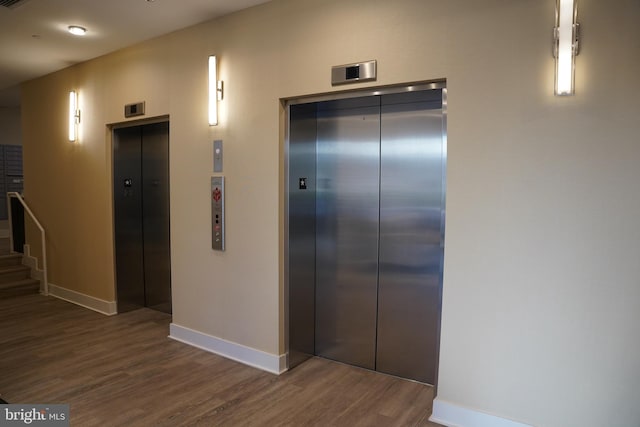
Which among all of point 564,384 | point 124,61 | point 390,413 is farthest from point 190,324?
point 564,384

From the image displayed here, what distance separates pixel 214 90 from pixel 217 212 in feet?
3.80

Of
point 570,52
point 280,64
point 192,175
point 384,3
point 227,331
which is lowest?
point 227,331

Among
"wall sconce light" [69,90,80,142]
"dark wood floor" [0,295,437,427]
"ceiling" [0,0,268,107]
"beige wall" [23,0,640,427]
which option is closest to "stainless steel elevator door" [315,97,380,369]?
"dark wood floor" [0,295,437,427]

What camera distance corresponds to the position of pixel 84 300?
18.9 ft

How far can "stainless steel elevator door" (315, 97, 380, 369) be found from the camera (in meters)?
3.78

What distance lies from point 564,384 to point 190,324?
3.43 meters

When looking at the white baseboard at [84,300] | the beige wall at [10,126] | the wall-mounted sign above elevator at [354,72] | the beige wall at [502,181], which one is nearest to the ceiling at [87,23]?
the beige wall at [502,181]

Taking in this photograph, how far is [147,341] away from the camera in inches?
177

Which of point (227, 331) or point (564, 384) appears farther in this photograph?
point (227, 331)

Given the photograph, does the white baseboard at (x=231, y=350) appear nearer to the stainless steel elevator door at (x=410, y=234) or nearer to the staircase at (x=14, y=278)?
the stainless steel elevator door at (x=410, y=234)

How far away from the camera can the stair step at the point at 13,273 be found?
643 centimetres

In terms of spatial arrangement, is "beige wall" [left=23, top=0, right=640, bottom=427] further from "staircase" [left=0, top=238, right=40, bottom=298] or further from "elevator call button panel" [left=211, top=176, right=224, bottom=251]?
"staircase" [left=0, top=238, right=40, bottom=298]

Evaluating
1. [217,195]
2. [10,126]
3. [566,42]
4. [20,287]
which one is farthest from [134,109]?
[10,126]

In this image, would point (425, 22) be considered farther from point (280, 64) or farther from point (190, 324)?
point (190, 324)
